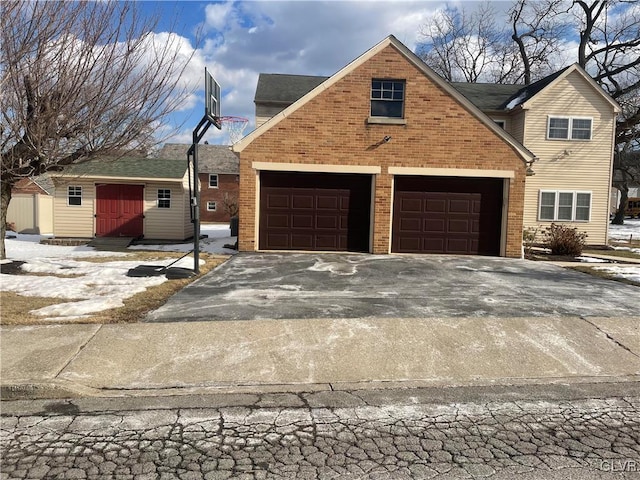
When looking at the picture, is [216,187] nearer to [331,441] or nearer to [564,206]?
[564,206]

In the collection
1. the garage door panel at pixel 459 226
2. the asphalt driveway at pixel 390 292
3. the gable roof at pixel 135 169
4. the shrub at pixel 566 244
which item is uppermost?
the gable roof at pixel 135 169

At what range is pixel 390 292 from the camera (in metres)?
8.76

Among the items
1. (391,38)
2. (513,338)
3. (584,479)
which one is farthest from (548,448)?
(391,38)

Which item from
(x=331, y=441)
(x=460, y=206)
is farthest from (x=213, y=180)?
(x=331, y=441)

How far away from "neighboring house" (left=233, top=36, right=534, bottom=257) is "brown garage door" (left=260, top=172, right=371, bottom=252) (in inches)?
1.3

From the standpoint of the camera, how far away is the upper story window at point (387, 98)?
15.0m

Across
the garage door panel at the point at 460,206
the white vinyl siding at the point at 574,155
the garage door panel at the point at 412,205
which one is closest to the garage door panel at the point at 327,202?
the garage door panel at the point at 412,205

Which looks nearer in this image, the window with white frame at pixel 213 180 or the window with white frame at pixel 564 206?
the window with white frame at pixel 564 206

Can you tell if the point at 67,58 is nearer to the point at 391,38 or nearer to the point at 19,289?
the point at 19,289

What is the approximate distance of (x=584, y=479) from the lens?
3117 millimetres

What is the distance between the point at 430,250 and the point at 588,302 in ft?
24.3

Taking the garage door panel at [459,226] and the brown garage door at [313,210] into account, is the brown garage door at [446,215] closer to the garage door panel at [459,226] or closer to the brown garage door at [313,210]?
the garage door panel at [459,226]

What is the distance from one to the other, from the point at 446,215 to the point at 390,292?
725 cm

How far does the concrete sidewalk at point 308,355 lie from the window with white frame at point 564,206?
15.9 meters
